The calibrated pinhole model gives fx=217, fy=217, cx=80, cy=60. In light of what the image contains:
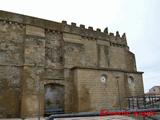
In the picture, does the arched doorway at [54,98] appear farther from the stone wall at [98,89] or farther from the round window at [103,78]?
the round window at [103,78]

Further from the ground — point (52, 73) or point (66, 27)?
point (66, 27)

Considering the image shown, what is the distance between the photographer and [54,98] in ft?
57.8

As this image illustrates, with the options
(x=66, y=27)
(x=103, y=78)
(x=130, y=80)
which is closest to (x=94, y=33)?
(x=66, y=27)

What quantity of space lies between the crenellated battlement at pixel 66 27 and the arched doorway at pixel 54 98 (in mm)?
5043

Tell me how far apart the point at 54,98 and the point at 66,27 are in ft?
21.1

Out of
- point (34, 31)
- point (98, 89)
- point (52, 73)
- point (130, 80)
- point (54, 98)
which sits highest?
point (34, 31)

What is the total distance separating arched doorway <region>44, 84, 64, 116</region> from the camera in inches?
683

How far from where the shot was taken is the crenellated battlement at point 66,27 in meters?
17.3

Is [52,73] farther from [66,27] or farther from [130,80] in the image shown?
[130,80]

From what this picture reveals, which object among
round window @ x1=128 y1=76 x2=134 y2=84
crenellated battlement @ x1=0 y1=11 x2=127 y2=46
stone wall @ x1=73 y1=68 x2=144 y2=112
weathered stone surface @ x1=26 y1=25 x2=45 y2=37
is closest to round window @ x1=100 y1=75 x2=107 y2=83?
stone wall @ x1=73 y1=68 x2=144 y2=112

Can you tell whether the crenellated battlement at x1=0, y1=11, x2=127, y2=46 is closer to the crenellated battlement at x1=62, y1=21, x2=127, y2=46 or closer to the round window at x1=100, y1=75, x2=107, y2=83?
the crenellated battlement at x1=62, y1=21, x2=127, y2=46

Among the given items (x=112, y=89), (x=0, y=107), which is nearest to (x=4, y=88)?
(x=0, y=107)

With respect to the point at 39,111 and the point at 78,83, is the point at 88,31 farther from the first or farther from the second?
the point at 39,111

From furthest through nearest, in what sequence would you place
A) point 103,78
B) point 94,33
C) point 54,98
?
point 94,33 < point 103,78 < point 54,98
